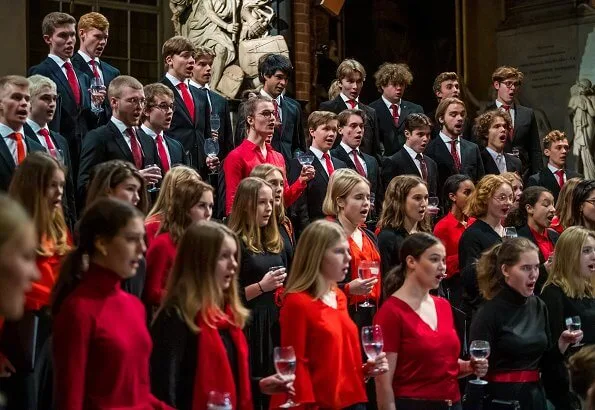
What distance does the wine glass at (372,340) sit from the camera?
493cm

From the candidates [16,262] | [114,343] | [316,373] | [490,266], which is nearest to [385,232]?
[490,266]

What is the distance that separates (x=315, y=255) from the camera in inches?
204

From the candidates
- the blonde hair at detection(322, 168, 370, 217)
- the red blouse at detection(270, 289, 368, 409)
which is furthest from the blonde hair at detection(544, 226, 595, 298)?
the red blouse at detection(270, 289, 368, 409)

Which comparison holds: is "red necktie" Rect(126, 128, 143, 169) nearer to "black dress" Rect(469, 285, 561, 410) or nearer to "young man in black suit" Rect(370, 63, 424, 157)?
"black dress" Rect(469, 285, 561, 410)

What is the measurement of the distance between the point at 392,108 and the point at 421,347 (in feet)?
15.4

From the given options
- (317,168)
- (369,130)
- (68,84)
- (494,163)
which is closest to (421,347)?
(317,168)

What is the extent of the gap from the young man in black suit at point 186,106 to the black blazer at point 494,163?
243 cm

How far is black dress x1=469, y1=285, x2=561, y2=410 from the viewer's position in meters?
5.94

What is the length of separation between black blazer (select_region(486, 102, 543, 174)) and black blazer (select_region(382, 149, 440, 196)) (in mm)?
1629

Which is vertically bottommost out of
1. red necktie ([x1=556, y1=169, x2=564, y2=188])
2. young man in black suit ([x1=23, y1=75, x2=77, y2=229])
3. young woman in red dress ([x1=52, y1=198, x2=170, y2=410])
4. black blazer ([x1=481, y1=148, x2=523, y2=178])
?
young woman in red dress ([x1=52, y1=198, x2=170, y2=410])

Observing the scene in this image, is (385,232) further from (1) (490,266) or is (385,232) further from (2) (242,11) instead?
(2) (242,11)

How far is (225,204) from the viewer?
303 inches

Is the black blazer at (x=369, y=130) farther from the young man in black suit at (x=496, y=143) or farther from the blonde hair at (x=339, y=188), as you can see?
the blonde hair at (x=339, y=188)

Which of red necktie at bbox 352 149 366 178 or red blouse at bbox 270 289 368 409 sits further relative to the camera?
red necktie at bbox 352 149 366 178
